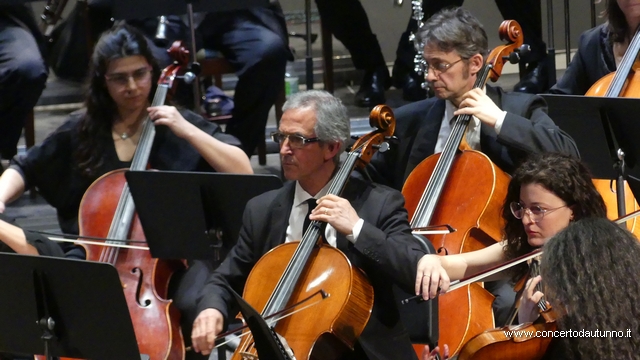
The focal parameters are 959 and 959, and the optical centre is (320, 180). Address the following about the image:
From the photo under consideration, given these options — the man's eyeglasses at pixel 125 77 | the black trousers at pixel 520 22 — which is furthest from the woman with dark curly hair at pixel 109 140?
the black trousers at pixel 520 22

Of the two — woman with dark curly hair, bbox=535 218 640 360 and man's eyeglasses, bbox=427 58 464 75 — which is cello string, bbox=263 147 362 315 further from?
man's eyeglasses, bbox=427 58 464 75

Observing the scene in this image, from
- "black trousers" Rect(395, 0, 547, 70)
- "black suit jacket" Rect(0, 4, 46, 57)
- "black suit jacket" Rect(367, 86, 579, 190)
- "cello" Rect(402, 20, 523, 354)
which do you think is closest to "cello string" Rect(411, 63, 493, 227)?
"cello" Rect(402, 20, 523, 354)

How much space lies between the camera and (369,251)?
7.15ft

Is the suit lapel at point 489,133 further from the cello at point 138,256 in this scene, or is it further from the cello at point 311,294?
the cello at point 138,256

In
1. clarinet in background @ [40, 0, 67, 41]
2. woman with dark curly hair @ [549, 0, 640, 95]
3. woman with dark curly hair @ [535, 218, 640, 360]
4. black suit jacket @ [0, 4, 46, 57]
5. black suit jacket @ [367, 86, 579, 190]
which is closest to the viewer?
woman with dark curly hair @ [535, 218, 640, 360]

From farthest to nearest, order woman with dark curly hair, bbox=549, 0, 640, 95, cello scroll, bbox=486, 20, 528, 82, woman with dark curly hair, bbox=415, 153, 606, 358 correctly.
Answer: woman with dark curly hair, bbox=549, 0, 640, 95 < cello scroll, bbox=486, 20, 528, 82 < woman with dark curly hair, bbox=415, 153, 606, 358

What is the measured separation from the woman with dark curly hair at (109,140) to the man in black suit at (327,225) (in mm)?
634

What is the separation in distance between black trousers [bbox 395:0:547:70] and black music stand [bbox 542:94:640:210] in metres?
1.81

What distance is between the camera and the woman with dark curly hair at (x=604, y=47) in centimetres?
321

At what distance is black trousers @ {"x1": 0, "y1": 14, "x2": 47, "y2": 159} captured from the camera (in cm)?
363

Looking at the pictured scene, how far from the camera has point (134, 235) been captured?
2.82 meters

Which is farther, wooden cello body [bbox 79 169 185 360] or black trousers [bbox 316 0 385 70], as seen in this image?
black trousers [bbox 316 0 385 70]

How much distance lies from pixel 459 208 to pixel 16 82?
1889 mm

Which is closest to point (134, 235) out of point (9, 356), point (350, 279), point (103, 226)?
point (103, 226)
